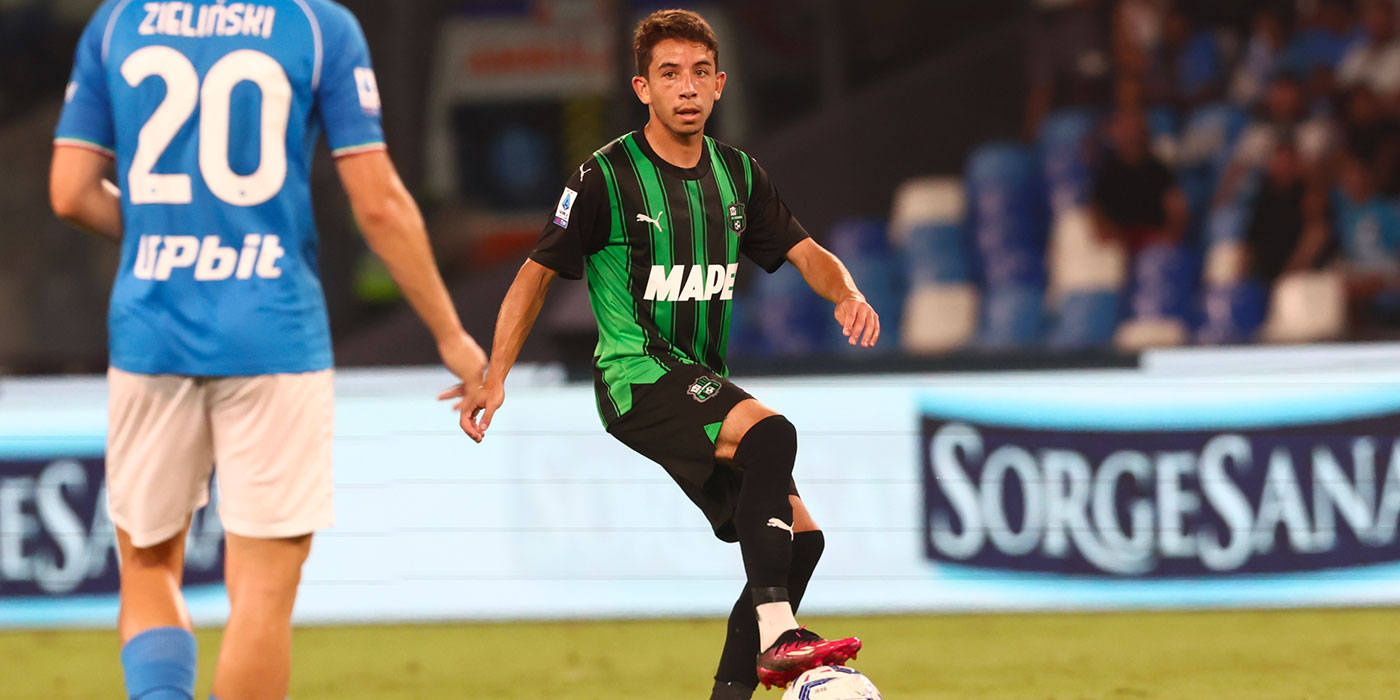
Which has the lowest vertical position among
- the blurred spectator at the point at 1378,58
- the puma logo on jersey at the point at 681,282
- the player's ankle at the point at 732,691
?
the player's ankle at the point at 732,691

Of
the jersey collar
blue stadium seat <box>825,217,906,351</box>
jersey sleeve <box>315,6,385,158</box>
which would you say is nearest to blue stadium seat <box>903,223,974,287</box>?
blue stadium seat <box>825,217,906,351</box>

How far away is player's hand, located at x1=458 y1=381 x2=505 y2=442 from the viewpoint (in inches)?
139

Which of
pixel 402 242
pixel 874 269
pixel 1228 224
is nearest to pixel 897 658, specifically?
pixel 402 242

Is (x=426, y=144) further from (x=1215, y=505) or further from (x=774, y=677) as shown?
(x=774, y=677)

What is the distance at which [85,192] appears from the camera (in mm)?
3393

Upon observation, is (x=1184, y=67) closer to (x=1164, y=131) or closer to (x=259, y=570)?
(x=1164, y=131)

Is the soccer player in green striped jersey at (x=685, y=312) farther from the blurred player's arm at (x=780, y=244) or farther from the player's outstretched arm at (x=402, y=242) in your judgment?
the player's outstretched arm at (x=402, y=242)

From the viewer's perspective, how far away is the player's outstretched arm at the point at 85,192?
133 inches

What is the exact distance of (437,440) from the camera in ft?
23.0

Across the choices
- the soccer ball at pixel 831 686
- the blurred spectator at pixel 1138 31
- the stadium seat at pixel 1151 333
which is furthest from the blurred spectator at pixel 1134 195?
the soccer ball at pixel 831 686

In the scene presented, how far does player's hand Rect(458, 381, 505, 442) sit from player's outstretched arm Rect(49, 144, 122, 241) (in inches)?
31.7

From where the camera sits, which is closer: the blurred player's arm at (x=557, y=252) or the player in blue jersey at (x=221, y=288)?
the player in blue jersey at (x=221, y=288)

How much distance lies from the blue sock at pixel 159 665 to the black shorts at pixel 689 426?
3.56 feet

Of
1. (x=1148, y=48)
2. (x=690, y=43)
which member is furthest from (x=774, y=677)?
(x=1148, y=48)
